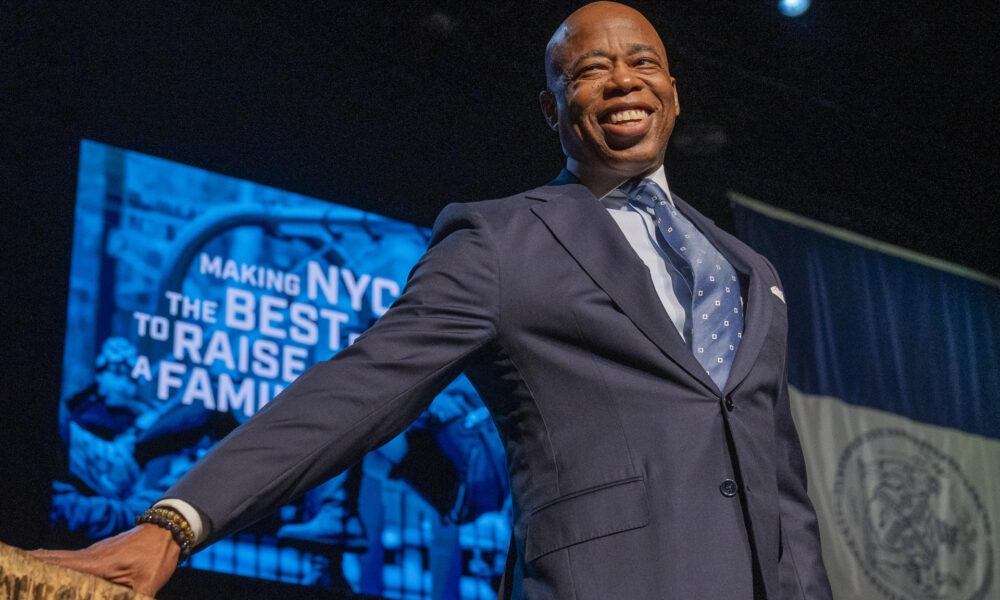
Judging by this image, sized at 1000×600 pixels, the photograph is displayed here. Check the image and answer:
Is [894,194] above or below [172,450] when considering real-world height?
above

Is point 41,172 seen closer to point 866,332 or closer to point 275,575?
point 275,575

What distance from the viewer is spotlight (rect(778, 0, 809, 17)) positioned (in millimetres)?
4707

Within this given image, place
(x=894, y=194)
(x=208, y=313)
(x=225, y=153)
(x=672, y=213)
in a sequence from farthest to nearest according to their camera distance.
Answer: (x=894, y=194)
(x=225, y=153)
(x=208, y=313)
(x=672, y=213)

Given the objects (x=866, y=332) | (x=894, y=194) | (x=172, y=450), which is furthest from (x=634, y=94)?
(x=894, y=194)

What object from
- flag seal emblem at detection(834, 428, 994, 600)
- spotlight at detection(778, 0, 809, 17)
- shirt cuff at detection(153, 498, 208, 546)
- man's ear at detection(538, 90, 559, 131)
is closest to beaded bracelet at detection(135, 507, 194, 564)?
shirt cuff at detection(153, 498, 208, 546)

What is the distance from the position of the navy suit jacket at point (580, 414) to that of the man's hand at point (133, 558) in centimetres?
13

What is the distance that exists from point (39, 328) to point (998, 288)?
4.73m

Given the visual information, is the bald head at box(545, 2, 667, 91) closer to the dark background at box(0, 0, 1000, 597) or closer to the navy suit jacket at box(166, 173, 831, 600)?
the navy suit jacket at box(166, 173, 831, 600)

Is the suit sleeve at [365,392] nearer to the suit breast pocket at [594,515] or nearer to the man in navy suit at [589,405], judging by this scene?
the man in navy suit at [589,405]

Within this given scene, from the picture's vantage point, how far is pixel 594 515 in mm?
1332

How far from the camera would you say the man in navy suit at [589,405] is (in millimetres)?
1259

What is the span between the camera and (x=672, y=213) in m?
1.64

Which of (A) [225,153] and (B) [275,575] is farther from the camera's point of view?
(A) [225,153]

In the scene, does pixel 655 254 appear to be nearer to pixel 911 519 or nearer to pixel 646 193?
pixel 646 193
